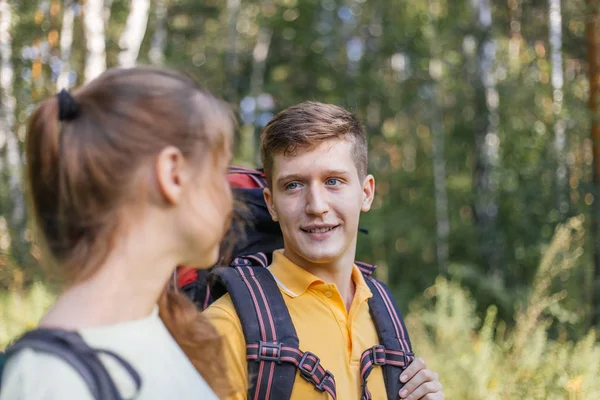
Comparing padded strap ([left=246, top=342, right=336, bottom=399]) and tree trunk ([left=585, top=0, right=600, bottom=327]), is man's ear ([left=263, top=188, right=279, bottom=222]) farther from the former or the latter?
tree trunk ([left=585, top=0, right=600, bottom=327])

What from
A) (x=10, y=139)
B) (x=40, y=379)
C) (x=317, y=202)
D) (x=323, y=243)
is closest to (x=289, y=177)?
(x=317, y=202)

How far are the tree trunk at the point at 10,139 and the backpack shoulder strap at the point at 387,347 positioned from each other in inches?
338

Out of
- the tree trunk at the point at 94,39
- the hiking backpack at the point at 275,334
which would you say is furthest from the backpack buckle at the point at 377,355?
the tree trunk at the point at 94,39

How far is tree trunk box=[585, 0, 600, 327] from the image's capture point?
671cm

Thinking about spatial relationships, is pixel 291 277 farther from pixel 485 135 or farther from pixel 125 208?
pixel 485 135

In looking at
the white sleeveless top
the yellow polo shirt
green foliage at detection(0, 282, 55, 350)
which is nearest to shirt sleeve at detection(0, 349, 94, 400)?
the white sleeveless top

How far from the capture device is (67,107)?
1.10m

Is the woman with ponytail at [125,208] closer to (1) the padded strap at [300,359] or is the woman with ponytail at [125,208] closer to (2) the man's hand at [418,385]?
(1) the padded strap at [300,359]

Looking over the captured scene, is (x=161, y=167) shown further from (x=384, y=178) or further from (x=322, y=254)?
(x=384, y=178)

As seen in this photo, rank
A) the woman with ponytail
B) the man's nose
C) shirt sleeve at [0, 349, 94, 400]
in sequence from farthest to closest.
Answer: the man's nose < the woman with ponytail < shirt sleeve at [0, 349, 94, 400]

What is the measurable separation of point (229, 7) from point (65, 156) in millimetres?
15846

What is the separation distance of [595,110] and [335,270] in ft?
21.1

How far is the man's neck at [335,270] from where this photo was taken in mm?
2088

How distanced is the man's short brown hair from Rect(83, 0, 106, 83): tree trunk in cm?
523
